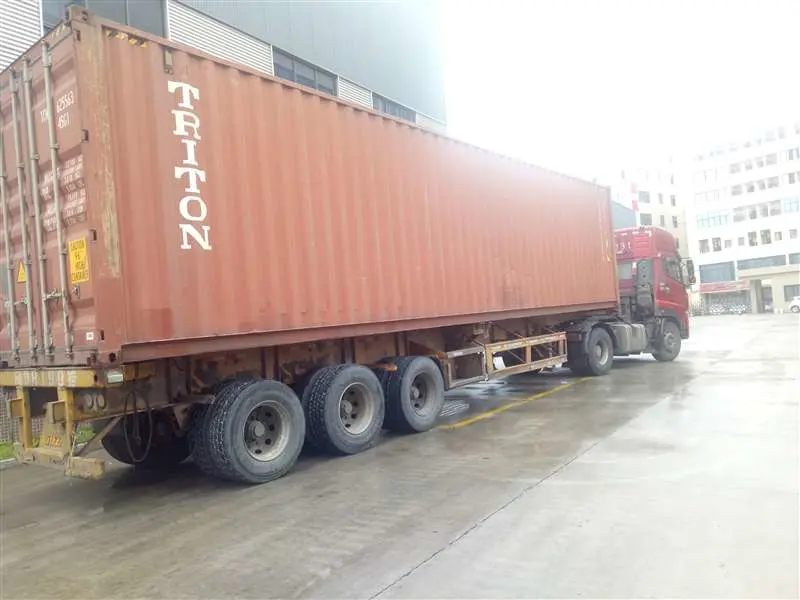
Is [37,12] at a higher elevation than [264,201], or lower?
higher

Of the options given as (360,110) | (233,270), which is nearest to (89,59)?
(233,270)

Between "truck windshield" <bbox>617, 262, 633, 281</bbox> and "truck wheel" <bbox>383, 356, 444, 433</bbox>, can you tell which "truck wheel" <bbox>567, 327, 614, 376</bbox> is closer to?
"truck windshield" <bbox>617, 262, 633, 281</bbox>

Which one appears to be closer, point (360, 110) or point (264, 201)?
point (264, 201)

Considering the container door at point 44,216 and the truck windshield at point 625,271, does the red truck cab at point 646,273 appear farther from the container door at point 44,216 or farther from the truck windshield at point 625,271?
the container door at point 44,216

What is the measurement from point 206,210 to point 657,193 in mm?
78394

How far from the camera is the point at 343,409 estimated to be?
698 centimetres

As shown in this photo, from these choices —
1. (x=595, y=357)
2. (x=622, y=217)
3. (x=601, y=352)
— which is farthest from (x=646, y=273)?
(x=622, y=217)

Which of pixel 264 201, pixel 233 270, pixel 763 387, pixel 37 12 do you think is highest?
pixel 37 12

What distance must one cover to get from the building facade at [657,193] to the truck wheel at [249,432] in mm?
69438

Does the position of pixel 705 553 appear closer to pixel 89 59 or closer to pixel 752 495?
pixel 752 495

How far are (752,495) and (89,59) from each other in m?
6.13

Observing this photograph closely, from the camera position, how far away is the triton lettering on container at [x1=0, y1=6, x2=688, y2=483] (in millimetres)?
4949

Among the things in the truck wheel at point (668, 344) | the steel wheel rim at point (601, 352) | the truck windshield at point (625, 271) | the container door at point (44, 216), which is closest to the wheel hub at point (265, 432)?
the container door at point (44, 216)

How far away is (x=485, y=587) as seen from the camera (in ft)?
10.7
